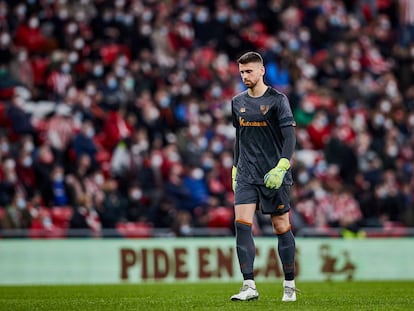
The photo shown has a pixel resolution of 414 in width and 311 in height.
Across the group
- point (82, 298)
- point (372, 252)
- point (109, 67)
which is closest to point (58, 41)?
point (109, 67)

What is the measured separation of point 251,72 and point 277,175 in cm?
109

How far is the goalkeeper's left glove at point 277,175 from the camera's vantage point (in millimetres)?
10344

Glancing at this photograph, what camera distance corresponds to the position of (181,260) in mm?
19953

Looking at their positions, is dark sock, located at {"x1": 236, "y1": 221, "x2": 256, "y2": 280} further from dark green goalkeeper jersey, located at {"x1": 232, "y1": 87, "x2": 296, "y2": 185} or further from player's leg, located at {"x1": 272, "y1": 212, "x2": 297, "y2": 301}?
dark green goalkeeper jersey, located at {"x1": 232, "y1": 87, "x2": 296, "y2": 185}

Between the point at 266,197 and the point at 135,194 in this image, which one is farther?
the point at 135,194

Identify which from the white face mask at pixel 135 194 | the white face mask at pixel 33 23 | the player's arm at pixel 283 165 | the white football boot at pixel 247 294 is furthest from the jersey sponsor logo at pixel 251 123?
the white face mask at pixel 33 23

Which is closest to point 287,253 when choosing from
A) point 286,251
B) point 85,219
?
point 286,251

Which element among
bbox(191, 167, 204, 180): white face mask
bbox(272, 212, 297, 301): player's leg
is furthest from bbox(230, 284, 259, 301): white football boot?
bbox(191, 167, 204, 180): white face mask

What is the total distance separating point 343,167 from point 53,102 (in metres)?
6.89

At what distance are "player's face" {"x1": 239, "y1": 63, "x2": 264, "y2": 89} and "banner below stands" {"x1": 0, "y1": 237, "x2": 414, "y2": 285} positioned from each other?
362 inches

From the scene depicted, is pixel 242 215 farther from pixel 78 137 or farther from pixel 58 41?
pixel 58 41

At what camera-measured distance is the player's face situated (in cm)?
1059

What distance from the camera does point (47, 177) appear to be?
2022cm

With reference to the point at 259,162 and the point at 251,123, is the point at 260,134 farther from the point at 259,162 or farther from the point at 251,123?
the point at 259,162
